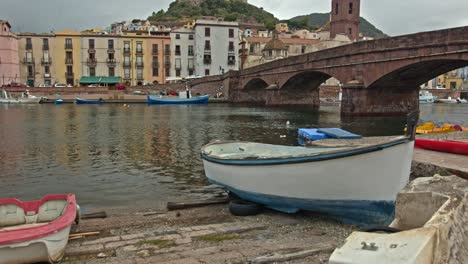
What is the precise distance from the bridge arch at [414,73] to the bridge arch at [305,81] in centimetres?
1095

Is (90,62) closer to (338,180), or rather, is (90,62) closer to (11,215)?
(11,215)

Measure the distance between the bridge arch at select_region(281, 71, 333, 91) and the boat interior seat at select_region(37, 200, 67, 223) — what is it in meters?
42.8

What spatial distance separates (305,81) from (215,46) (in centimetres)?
3811

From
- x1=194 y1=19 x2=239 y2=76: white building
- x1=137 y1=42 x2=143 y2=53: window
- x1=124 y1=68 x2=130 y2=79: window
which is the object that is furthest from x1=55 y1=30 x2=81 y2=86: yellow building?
x1=194 y1=19 x2=239 y2=76: white building

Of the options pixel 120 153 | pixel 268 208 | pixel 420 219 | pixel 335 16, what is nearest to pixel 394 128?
pixel 120 153

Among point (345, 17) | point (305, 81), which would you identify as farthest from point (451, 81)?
point (305, 81)

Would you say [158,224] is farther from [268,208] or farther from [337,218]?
[337,218]

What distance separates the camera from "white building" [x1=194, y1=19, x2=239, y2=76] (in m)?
89.1

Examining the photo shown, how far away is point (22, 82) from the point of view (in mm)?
84688

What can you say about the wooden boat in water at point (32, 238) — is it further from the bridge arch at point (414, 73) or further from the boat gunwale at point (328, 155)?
the bridge arch at point (414, 73)

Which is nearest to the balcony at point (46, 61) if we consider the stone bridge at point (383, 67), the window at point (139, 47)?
the window at point (139, 47)

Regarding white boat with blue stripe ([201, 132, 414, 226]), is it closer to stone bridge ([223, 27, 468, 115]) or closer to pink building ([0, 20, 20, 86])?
stone bridge ([223, 27, 468, 115])

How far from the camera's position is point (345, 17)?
96.0 m

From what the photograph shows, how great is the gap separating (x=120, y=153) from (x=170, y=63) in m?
72.3
